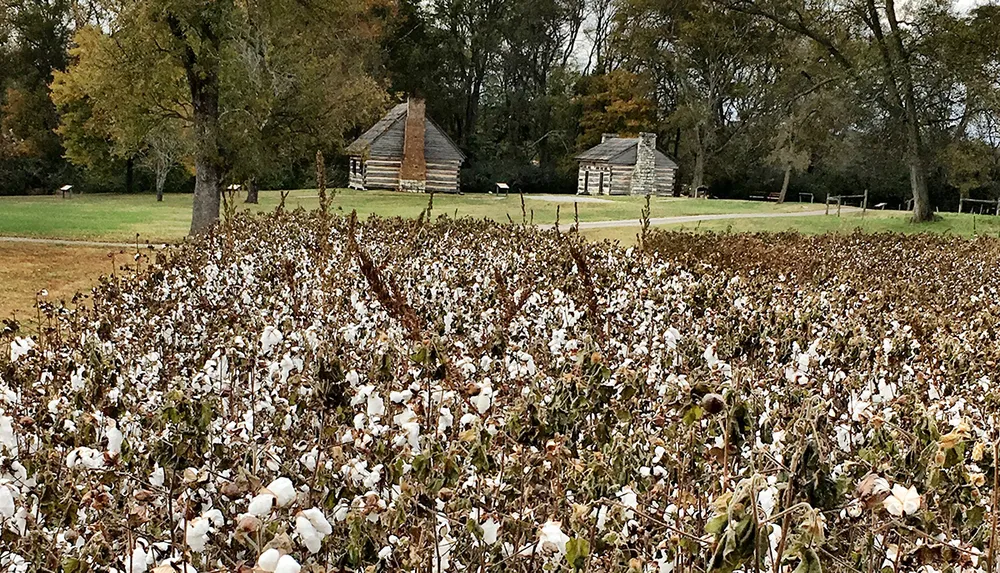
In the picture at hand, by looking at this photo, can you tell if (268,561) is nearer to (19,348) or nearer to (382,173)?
(19,348)

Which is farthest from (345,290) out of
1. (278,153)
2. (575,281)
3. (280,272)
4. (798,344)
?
(278,153)

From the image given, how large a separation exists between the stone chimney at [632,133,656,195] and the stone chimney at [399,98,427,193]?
12.1 m

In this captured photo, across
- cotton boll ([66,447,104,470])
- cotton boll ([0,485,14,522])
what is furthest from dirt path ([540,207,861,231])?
cotton boll ([0,485,14,522])

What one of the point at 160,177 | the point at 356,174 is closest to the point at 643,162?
the point at 356,174

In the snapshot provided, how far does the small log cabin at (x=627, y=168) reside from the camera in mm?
47438

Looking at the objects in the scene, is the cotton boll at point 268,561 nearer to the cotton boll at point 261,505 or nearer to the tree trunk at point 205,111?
the cotton boll at point 261,505

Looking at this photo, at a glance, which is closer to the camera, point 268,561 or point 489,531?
point 268,561

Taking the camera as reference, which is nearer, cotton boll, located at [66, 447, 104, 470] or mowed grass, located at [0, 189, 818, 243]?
cotton boll, located at [66, 447, 104, 470]

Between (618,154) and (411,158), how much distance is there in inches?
471

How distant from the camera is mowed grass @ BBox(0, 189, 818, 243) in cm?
2334

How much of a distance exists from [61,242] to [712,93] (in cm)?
4056

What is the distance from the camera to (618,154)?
4766cm

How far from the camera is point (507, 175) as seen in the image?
4981cm

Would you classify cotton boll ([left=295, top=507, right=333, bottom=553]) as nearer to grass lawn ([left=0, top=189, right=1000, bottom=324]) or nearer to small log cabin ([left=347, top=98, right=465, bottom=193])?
grass lawn ([left=0, top=189, right=1000, bottom=324])
